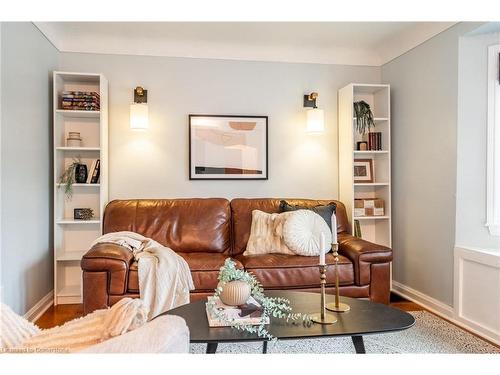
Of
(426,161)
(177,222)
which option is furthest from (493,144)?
(177,222)

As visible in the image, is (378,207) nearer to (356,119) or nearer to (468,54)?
(356,119)

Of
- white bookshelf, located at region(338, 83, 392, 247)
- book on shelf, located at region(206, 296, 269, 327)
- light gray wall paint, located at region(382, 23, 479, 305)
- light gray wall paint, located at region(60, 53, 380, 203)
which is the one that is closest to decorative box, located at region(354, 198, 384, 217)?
white bookshelf, located at region(338, 83, 392, 247)

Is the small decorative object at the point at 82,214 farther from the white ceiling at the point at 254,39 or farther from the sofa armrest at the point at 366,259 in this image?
the sofa armrest at the point at 366,259

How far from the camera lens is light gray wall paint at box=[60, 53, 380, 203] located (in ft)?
12.2

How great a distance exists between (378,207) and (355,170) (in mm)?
444

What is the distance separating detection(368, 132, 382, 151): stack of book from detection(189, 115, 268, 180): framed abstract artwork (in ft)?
3.50

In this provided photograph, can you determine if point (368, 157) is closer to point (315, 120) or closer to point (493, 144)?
point (315, 120)

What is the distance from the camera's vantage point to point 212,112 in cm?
382

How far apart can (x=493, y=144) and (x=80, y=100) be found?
343 centimetres

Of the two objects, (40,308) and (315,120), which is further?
(315,120)

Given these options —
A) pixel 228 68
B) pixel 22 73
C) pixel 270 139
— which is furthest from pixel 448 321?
pixel 22 73

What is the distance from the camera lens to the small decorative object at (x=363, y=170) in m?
3.94

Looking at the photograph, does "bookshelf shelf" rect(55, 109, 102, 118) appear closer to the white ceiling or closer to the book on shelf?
the white ceiling

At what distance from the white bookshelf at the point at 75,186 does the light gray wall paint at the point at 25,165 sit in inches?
3.2
